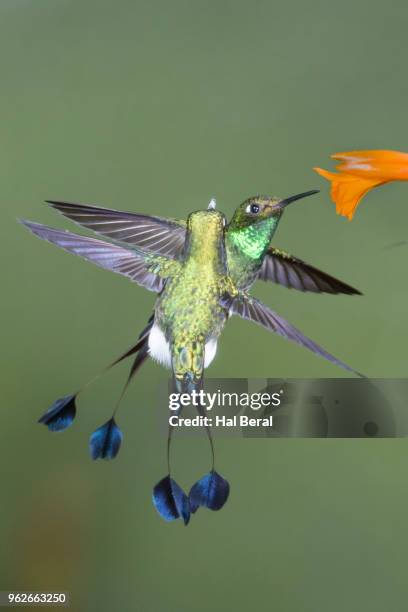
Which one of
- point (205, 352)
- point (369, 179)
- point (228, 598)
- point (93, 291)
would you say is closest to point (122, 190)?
point (93, 291)

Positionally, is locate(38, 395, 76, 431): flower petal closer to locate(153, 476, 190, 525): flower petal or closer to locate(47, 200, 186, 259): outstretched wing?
locate(153, 476, 190, 525): flower petal

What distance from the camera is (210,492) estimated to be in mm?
1312

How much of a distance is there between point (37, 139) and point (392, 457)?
2.74ft

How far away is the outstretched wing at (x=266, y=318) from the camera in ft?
3.57

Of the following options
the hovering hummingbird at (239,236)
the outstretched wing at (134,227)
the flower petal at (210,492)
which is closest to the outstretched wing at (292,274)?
the hovering hummingbird at (239,236)

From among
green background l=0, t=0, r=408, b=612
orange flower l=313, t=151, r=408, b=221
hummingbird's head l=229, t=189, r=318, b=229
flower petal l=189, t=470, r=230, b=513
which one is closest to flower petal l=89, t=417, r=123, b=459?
green background l=0, t=0, r=408, b=612

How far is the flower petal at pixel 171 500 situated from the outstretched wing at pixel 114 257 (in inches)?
13.6

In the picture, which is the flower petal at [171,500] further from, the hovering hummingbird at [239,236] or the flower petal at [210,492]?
the hovering hummingbird at [239,236]

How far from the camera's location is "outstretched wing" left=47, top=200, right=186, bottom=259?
42.6 inches

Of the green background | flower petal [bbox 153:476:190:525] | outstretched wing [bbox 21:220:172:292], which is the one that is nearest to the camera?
outstretched wing [bbox 21:220:172:292]

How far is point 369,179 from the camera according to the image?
3.10 ft

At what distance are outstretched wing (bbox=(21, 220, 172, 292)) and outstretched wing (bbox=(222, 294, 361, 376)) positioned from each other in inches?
4.2

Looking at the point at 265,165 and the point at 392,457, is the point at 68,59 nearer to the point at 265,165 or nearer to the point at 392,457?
the point at 265,165

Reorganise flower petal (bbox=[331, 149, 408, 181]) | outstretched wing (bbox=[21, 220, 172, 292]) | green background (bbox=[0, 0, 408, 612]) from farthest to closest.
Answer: green background (bbox=[0, 0, 408, 612]) → outstretched wing (bbox=[21, 220, 172, 292]) → flower petal (bbox=[331, 149, 408, 181])
